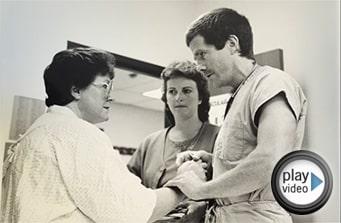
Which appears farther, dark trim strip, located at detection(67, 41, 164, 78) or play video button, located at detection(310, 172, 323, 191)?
dark trim strip, located at detection(67, 41, 164, 78)

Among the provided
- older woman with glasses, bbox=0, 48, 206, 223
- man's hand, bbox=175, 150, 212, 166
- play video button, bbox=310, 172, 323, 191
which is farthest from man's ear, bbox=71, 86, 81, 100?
play video button, bbox=310, 172, 323, 191

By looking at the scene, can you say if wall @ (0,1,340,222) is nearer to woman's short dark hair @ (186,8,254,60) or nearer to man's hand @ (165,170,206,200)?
Answer: woman's short dark hair @ (186,8,254,60)

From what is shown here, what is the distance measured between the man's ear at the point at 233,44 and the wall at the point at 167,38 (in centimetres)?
6

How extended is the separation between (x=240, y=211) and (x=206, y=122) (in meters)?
0.31

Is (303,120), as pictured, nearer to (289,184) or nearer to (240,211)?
(289,184)

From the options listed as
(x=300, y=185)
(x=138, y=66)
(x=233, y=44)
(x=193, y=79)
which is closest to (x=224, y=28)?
(x=233, y=44)

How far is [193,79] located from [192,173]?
0.31 meters

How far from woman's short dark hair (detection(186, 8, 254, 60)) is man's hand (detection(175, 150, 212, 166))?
345 millimetres

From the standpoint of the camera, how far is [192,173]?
5.13ft

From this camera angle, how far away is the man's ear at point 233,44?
62.6 inches

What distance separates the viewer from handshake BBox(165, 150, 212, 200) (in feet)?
5.05

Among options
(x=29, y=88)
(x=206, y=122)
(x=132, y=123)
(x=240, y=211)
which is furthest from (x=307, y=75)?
(x=29, y=88)

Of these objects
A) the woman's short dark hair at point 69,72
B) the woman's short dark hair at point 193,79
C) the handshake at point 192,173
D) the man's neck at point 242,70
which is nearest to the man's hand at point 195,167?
the handshake at point 192,173

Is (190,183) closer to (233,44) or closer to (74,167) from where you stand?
(74,167)
